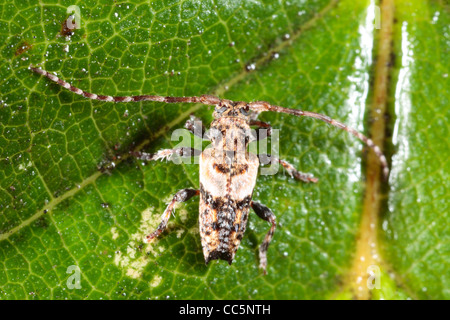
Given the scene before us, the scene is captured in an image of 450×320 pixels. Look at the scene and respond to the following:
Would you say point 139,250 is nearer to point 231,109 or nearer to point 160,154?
point 160,154

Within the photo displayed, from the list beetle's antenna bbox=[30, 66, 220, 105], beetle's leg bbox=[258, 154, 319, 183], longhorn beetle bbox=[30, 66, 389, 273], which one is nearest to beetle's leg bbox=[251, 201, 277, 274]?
longhorn beetle bbox=[30, 66, 389, 273]

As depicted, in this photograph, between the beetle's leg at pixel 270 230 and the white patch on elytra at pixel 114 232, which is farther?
the beetle's leg at pixel 270 230

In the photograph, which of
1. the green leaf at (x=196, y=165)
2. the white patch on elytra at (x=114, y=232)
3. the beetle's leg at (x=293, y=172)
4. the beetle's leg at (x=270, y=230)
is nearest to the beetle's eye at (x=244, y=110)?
the green leaf at (x=196, y=165)

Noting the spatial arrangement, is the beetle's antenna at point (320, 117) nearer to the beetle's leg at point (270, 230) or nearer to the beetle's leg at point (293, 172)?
the beetle's leg at point (293, 172)

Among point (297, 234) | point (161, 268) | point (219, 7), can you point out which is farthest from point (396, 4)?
point (161, 268)

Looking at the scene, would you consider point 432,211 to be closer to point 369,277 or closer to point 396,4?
point 369,277

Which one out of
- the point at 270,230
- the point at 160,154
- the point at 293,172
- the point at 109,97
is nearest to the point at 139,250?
the point at 160,154
